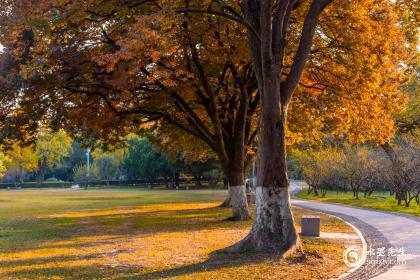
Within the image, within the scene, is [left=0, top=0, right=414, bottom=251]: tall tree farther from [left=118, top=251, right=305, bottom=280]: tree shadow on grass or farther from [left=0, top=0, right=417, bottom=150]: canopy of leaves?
[left=118, top=251, right=305, bottom=280]: tree shadow on grass

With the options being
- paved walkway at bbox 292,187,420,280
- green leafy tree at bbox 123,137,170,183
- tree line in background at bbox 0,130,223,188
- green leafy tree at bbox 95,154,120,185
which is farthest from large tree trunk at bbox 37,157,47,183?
paved walkway at bbox 292,187,420,280

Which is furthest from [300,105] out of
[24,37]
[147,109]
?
[24,37]

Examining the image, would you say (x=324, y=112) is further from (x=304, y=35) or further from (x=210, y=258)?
(x=210, y=258)

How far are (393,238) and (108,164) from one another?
87155mm

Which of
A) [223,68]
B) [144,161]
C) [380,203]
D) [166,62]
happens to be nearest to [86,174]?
[144,161]

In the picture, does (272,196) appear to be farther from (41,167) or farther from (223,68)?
(41,167)

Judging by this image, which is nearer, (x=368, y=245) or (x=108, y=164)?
(x=368, y=245)

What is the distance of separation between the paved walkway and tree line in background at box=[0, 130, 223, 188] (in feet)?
134

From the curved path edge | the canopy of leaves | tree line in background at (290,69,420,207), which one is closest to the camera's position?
the curved path edge

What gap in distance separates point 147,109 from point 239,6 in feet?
30.9

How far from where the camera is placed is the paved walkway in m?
10.1

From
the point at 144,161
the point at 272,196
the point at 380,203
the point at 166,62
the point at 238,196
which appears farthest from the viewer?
the point at 144,161

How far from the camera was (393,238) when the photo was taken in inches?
610

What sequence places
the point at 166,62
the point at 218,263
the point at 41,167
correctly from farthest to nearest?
1. the point at 41,167
2. the point at 166,62
3. the point at 218,263
